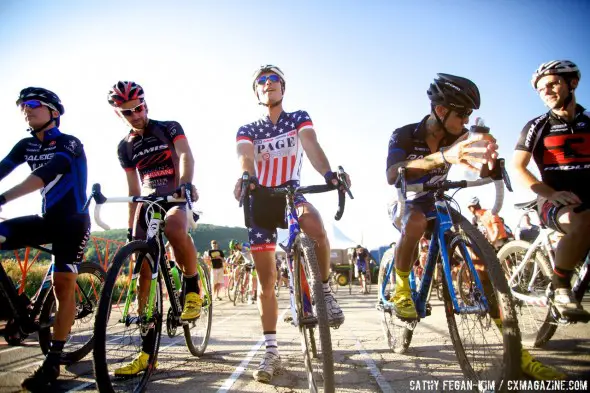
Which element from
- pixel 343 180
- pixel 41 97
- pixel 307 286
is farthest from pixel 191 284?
pixel 41 97

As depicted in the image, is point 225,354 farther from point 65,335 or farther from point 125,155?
point 125,155

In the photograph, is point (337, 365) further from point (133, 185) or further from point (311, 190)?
point (133, 185)

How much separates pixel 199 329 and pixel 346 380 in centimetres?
217

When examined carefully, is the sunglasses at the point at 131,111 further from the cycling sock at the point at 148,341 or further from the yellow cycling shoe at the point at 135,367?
the yellow cycling shoe at the point at 135,367

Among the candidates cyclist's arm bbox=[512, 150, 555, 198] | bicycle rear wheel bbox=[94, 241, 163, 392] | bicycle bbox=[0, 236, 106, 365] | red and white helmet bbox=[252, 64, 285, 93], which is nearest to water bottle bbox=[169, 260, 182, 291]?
bicycle rear wheel bbox=[94, 241, 163, 392]

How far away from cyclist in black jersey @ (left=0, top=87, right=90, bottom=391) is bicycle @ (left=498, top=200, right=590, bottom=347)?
4747 millimetres

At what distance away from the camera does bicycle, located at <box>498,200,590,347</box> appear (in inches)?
117

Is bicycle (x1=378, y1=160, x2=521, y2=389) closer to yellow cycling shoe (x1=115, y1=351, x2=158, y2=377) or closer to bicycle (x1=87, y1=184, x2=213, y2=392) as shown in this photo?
bicycle (x1=87, y1=184, x2=213, y2=392)

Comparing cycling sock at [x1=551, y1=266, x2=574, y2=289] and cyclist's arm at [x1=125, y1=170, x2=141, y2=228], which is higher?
cyclist's arm at [x1=125, y1=170, x2=141, y2=228]

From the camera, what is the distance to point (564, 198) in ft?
9.52

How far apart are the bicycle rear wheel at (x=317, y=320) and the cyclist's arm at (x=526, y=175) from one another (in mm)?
2528

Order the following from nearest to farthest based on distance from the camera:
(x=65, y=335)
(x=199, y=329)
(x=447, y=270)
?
(x=447, y=270), (x=65, y=335), (x=199, y=329)

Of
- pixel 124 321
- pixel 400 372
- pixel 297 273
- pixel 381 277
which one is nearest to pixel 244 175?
pixel 297 273

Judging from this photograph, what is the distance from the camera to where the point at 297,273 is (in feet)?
8.72
